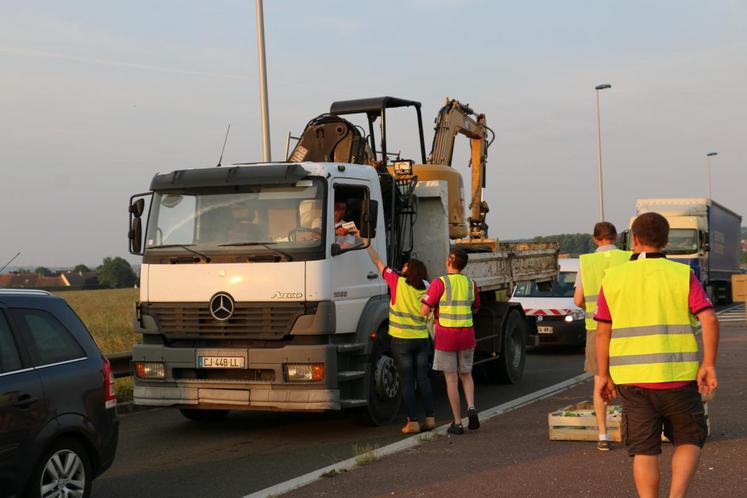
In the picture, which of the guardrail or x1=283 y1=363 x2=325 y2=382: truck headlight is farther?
the guardrail

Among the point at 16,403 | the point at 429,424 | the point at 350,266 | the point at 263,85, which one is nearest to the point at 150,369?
the point at 350,266

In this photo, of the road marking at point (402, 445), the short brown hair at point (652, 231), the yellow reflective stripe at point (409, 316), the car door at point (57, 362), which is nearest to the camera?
the short brown hair at point (652, 231)

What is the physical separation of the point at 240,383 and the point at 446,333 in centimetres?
199

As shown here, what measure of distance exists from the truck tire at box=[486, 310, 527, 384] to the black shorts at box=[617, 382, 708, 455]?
7.73 meters

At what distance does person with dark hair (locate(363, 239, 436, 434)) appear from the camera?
9047mm

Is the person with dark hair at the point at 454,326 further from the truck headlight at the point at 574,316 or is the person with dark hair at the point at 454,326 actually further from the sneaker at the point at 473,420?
the truck headlight at the point at 574,316

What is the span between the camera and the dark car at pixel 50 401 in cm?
555

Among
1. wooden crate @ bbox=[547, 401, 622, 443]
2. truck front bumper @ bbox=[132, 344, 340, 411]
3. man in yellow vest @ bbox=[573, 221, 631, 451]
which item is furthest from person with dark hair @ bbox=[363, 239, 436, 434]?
man in yellow vest @ bbox=[573, 221, 631, 451]

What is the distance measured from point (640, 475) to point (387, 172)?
20.5ft

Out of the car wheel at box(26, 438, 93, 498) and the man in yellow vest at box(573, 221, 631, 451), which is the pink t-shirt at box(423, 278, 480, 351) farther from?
the car wheel at box(26, 438, 93, 498)

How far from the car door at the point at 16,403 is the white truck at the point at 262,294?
10.3 feet

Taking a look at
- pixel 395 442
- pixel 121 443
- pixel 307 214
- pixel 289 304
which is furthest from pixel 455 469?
pixel 121 443

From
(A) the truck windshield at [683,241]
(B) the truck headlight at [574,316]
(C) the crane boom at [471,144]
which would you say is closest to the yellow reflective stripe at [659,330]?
(C) the crane boom at [471,144]

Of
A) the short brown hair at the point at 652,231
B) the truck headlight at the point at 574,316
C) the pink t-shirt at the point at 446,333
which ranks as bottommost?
the truck headlight at the point at 574,316
